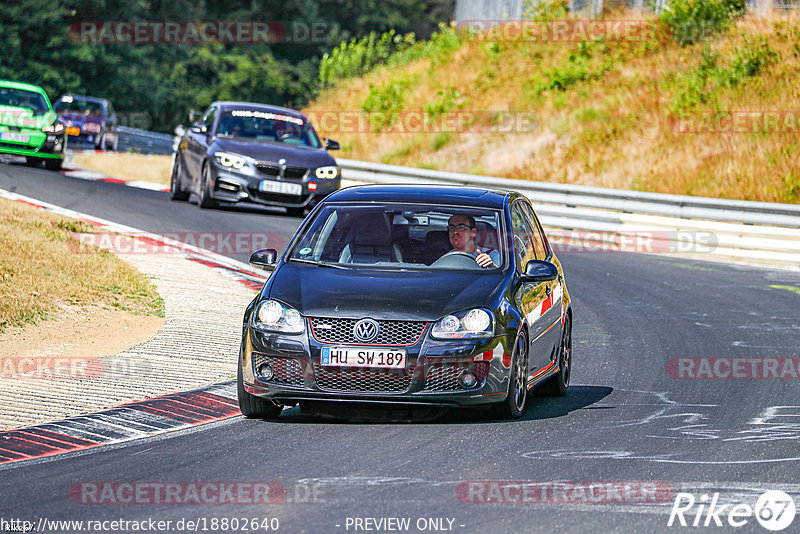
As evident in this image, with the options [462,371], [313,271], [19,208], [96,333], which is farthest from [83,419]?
[19,208]

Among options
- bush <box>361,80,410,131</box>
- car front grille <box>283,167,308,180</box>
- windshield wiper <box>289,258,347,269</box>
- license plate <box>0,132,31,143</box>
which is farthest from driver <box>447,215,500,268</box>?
bush <box>361,80,410,131</box>

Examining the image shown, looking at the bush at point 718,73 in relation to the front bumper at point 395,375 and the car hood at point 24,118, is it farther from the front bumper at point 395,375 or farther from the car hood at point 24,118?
the front bumper at point 395,375

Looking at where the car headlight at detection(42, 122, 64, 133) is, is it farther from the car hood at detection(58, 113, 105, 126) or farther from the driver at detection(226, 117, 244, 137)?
the car hood at detection(58, 113, 105, 126)

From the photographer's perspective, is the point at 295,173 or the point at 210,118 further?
the point at 210,118

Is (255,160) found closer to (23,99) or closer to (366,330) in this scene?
(23,99)

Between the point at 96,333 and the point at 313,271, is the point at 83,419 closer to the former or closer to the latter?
the point at 313,271

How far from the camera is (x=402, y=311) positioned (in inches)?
313

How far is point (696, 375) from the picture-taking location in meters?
10.8

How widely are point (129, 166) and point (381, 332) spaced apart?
85.1 ft

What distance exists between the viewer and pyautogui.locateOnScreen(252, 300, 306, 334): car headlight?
8.02 metres

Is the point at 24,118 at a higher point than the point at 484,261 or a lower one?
lower

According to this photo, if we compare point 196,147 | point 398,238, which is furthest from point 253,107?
point 398,238

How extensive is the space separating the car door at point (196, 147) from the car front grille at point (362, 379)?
13.8 metres

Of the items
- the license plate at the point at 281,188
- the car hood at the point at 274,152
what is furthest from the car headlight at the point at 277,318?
the car hood at the point at 274,152
